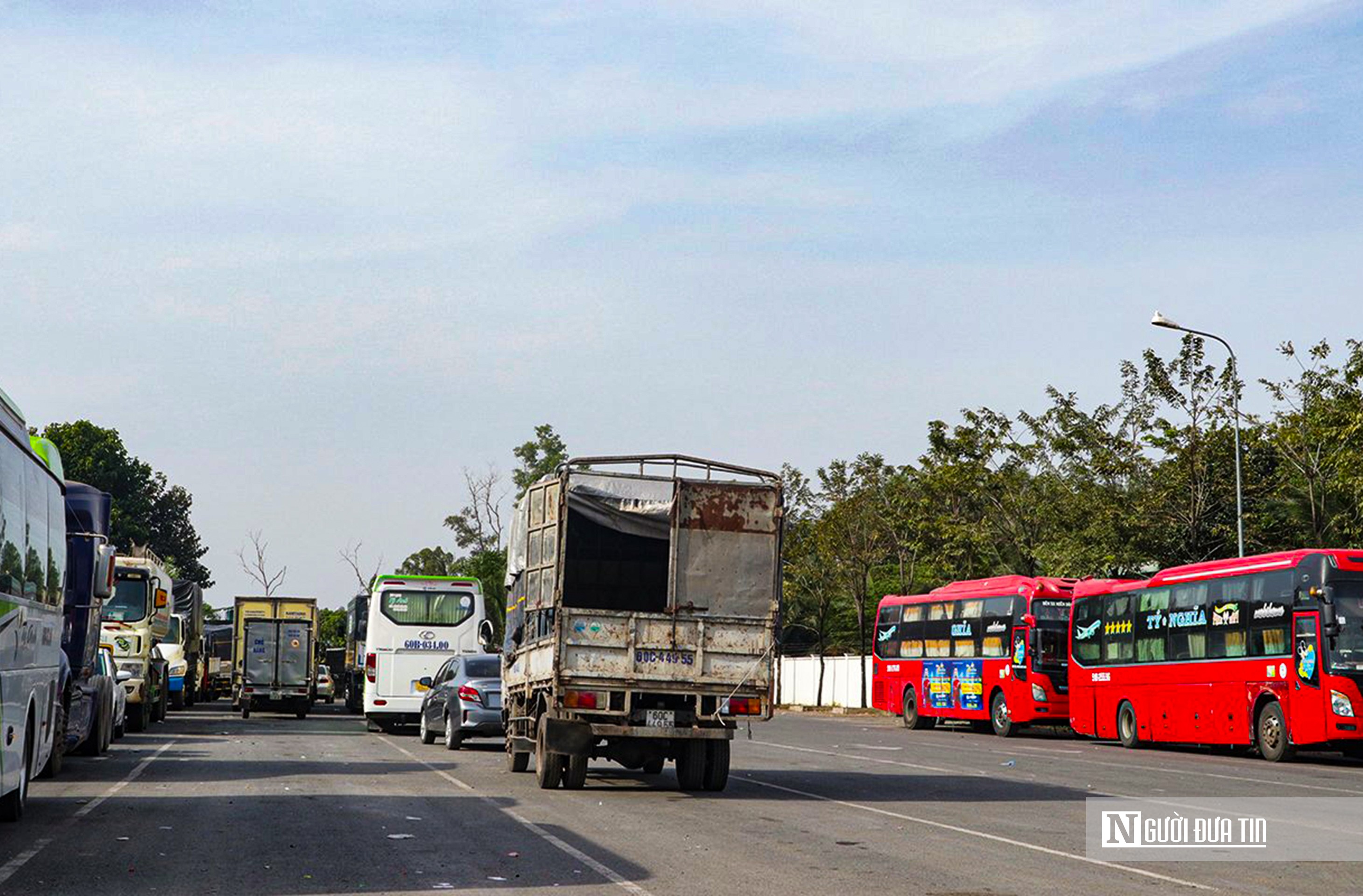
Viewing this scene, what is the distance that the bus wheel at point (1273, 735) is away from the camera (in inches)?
1114

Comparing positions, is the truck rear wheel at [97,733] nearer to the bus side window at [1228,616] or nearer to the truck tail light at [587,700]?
the truck tail light at [587,700]

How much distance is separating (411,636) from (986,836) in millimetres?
21463

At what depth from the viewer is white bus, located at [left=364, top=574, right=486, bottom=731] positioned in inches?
1308

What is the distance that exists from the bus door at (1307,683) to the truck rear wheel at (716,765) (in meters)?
13.1

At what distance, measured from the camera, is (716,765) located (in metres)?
18.6

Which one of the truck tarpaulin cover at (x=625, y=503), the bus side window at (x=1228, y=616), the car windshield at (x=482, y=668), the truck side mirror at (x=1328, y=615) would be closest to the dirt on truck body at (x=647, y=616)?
the truck tarpaulin cover at (x=625, y=503)

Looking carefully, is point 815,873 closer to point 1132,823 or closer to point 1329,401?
point 1132,823

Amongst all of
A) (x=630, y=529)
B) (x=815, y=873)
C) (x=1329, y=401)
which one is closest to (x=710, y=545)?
(x=630, y=529)

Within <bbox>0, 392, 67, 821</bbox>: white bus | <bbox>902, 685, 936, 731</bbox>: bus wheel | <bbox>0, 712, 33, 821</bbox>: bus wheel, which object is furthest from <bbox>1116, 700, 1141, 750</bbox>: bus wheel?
<bbox>0, 712, 33, 821</bbox>: bus wheel

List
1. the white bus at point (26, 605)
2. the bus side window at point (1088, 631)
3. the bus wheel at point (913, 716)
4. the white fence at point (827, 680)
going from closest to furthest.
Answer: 1. the white bus at point (26, 605)
2. the bus side window at point (1088, 631)
3. the bus wheel at point (913, 716)
4. the white fence at point (827, 680)

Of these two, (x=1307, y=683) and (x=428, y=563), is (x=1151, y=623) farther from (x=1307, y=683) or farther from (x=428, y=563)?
(x=428, y=563)

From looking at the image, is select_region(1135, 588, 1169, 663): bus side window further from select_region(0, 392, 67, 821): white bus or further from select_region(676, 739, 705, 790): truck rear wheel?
select_region(0, 392, 67, 821): white bus

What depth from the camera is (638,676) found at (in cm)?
1773

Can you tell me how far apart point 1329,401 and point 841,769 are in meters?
22.2
